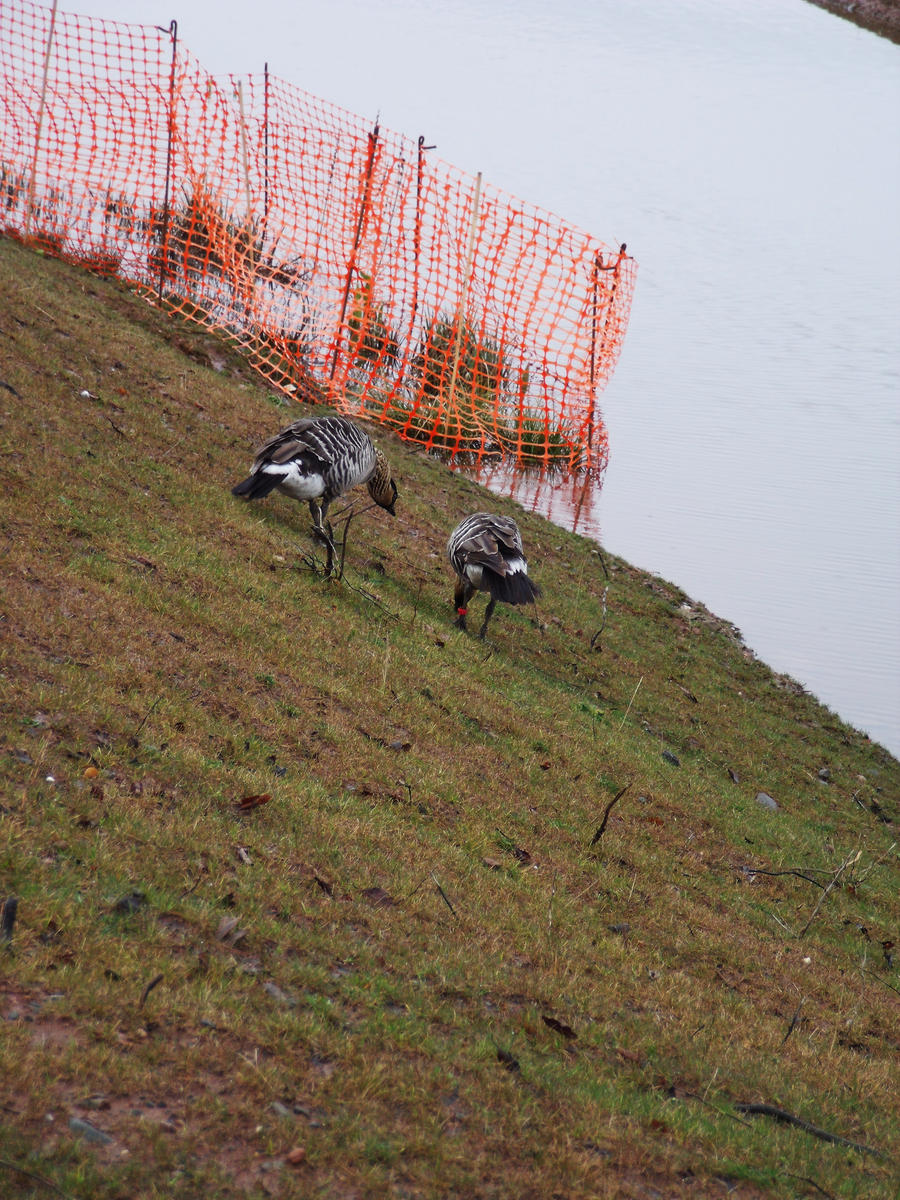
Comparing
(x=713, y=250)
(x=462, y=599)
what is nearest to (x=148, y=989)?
(x=462, y=599)

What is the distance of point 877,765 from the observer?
13.2 m

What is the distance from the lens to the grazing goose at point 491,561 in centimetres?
1039

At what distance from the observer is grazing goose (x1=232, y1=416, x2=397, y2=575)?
10094 millimetres

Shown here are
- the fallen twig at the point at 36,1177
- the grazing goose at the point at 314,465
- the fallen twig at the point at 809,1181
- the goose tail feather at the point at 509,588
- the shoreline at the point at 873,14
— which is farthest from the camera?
the shoreline at the point at 873,14

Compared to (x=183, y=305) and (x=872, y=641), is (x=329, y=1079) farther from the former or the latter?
(x=183, y=305)

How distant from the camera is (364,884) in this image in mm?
5910

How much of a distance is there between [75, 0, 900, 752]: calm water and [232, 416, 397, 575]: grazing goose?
724 cm

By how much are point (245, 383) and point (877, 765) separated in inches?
395

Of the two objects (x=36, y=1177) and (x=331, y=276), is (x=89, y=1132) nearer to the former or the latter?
(x=36, y=1177)

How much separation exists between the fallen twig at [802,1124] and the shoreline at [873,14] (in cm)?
7034

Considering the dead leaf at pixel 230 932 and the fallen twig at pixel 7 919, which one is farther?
the dead leaf at pixel 230 932

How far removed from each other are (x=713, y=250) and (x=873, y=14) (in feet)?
106

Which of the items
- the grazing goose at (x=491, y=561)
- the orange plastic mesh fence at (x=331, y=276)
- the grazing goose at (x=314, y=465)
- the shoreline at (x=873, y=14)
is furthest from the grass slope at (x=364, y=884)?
the shoreline at (x=873, y=14)

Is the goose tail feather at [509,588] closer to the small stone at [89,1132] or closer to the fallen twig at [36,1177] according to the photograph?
the small stone at [89,1132]
